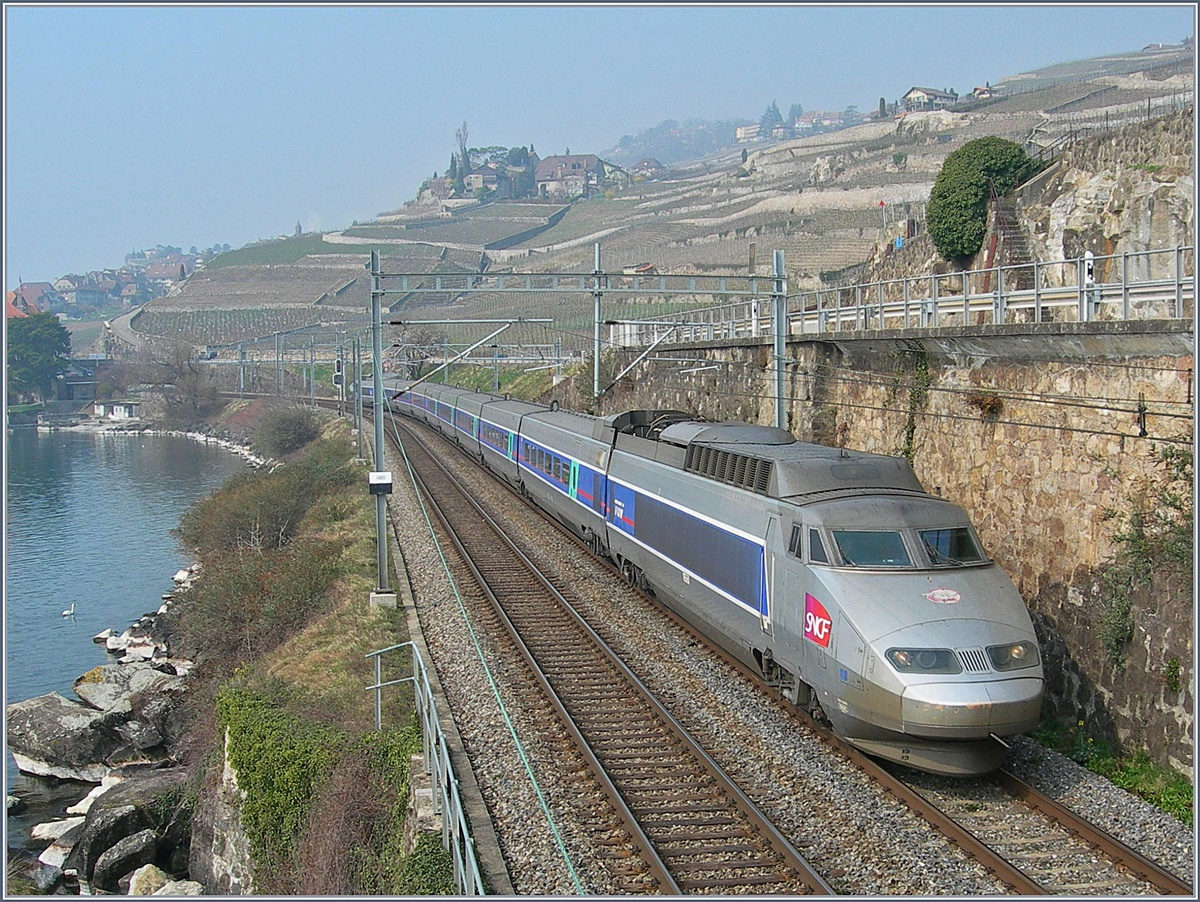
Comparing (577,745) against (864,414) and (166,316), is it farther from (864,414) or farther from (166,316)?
(166,316)

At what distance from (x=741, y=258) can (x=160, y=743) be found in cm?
8689

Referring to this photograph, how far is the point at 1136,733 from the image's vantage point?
1217cm

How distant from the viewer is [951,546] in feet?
38.8

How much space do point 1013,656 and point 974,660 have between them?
1.52ft

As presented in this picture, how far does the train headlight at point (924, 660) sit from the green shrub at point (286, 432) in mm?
58686

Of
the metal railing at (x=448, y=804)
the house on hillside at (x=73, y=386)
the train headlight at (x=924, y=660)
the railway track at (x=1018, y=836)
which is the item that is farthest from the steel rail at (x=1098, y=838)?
the house on hillside at (x=73, y=386)

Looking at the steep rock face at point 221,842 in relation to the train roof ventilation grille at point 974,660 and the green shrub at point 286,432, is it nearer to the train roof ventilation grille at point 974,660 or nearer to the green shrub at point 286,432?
the train roof ventilation grille at point 974,660

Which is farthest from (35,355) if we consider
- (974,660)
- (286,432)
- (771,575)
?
(974,660)

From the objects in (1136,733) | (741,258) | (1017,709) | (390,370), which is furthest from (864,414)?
(741,258)

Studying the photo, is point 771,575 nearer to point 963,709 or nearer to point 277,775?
point 963,709

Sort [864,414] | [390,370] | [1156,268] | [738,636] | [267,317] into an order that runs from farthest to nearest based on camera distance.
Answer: [267,317]
[390,370]
[1156,268]
[864,414]
[738,636]

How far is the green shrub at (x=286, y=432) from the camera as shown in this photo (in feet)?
219

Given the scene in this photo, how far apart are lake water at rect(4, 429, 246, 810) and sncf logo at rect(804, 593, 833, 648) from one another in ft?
45.5

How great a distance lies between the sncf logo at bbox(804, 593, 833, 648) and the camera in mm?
11391
